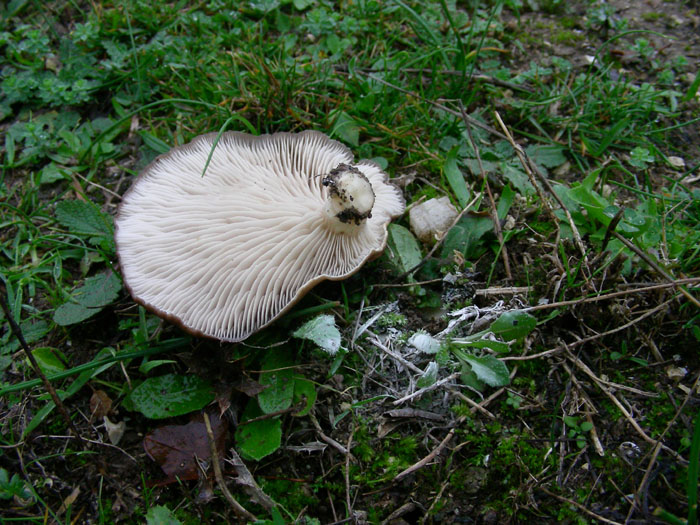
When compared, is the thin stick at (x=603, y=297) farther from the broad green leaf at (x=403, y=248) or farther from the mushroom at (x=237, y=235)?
the mushroom at (x=237, y=235)

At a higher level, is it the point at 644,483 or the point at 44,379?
the point at 44,379

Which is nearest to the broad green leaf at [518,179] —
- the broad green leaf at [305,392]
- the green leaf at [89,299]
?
the broad green leaf at [305,392]

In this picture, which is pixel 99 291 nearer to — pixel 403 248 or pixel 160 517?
pixel 160 517

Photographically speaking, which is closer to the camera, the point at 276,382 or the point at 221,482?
the point at 221,482

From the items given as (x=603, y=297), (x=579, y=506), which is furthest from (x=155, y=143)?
(x=579, y=506)

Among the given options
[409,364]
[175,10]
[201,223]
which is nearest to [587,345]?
[409,364]

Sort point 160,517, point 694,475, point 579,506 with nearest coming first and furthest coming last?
point 694,475 → point 579,506 → point 160,517

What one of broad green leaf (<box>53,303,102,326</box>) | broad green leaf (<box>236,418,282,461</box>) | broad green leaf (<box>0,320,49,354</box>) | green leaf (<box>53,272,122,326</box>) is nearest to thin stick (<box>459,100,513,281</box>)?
broad green leaf (<box>236,418,282,461</box>)
